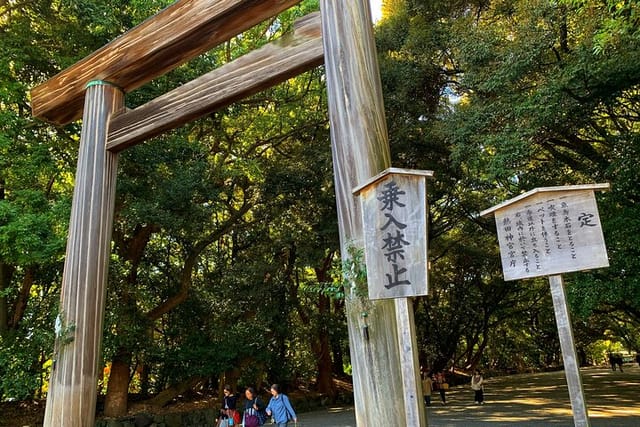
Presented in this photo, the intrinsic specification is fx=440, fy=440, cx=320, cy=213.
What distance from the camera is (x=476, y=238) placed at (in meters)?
16.9

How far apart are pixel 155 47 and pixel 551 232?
4.24 m

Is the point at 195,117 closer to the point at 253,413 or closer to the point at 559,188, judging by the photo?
the point at 559,188

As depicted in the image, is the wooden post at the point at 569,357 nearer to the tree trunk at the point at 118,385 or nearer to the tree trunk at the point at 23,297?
the tree trunk at the point at 118,385

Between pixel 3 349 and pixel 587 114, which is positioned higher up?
pixel 587 114

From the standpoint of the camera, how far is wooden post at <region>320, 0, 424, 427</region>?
112 inches

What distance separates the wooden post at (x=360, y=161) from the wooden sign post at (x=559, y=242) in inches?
36.5

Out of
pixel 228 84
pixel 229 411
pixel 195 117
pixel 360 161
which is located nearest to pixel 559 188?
pixel 360 161

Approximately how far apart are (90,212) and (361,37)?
135 inches

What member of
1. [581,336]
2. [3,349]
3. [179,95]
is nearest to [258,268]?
[3,349]

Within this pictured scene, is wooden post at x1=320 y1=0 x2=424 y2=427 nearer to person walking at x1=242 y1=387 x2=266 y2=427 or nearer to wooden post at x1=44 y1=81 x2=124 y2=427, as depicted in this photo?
wooden post at x1=44 y1=81 x2=124 y2=427

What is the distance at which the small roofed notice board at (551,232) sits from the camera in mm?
2695

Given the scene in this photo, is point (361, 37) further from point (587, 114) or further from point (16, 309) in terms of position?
point (16, 309)

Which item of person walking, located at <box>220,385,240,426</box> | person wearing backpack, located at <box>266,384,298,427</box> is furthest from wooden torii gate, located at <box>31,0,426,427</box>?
person walking, located at <box>220,385,240,426</box>

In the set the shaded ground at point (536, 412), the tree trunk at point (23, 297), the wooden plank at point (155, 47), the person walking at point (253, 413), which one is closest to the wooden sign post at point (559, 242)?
the wooden plank at point (155, 47)
